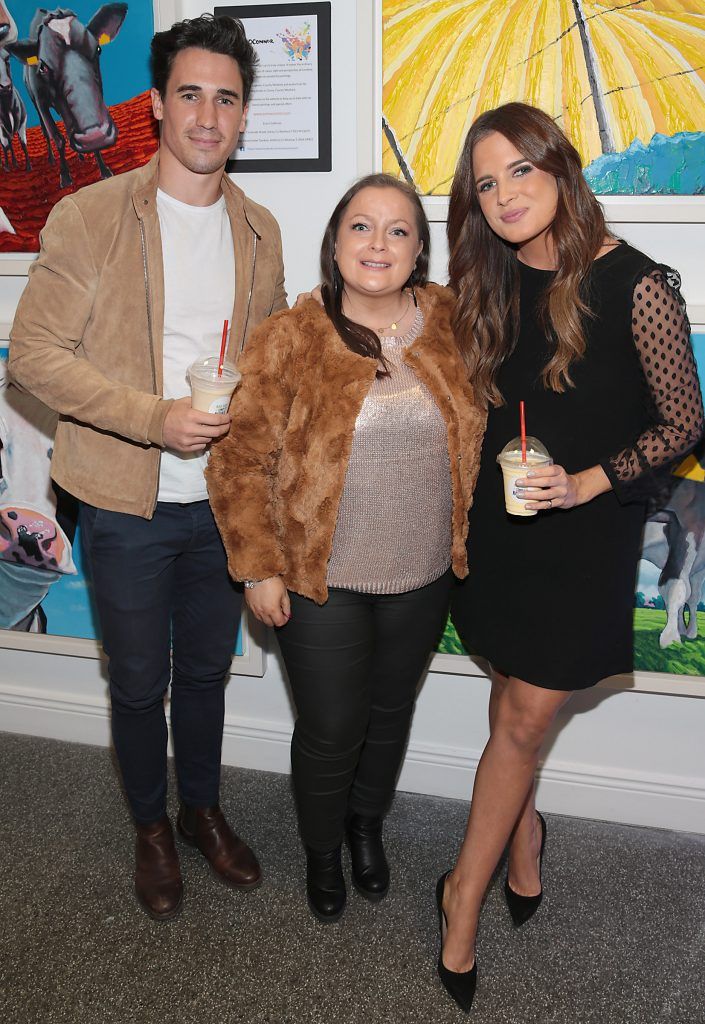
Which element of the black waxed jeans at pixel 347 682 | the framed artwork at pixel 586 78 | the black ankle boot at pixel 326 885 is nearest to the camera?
the black waxed jeans at pixel 347 682

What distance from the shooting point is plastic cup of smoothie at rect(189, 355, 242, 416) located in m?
1.68

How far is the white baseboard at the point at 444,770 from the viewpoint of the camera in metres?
2.55

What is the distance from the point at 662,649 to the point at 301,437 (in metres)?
1.28

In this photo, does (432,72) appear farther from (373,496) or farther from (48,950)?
(48,950)

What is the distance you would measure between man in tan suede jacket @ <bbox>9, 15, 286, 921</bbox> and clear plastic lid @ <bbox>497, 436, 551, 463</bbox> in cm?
58

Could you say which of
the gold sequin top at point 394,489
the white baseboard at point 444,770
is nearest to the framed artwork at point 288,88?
the gold sequin top at point 394,489

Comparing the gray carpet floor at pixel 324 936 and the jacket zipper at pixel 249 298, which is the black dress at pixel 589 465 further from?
the gray carpet floor at pixel 324 936

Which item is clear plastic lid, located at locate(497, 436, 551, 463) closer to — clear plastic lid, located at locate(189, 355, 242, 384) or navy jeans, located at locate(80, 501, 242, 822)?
clear plastic lid, located at locate(189, 355, 242, 384)

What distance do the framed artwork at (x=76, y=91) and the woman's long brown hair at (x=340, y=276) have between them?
0.78m

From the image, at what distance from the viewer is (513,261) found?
6.02ft

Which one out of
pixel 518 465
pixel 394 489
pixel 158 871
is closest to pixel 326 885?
pixel 158 871

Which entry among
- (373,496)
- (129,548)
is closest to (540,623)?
(373,496)

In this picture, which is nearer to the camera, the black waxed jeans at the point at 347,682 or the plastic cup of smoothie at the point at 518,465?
the plastic cup of smoothie at the point at 518,465

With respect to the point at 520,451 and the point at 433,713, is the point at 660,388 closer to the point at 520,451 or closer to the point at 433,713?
the point at 520,451
